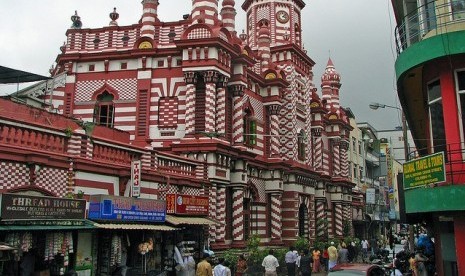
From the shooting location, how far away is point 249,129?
3334cm

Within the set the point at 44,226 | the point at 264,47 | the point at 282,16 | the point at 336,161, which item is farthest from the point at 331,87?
the point at 44,226

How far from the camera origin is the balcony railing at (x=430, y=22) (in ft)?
41.7

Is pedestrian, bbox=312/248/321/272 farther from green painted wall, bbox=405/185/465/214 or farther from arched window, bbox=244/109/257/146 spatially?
green painted wall, bbox=405/185/465/214

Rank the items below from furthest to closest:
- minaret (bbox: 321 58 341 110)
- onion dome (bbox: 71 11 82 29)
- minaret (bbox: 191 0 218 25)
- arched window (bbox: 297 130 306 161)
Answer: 1. minaret (bbox: 321 58 341 110)
2. arched window (bbox: 297 130 306 161)
3. onion dome (bbox: 71 11 82 29)
4. minaret (bbox: 191 0 218 25)

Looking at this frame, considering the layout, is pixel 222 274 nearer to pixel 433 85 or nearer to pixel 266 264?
pixel 266 264

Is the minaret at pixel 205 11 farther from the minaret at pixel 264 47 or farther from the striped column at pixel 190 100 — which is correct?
the minaret at pixel 264 47

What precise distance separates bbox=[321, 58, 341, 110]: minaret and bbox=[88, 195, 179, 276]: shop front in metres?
36.1

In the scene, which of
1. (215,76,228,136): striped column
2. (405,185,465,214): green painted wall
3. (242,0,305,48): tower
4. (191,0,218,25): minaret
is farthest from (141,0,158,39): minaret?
(405,185,465,214): green painted wall

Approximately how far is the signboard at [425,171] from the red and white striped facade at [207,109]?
9960 mm

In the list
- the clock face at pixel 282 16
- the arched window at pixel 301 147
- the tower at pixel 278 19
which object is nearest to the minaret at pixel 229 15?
the tower at pixel 278 19

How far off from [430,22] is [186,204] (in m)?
11.6

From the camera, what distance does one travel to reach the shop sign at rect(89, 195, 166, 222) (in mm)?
15672

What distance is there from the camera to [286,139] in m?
37.3

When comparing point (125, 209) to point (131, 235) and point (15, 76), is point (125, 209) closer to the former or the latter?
point (131, 235)
